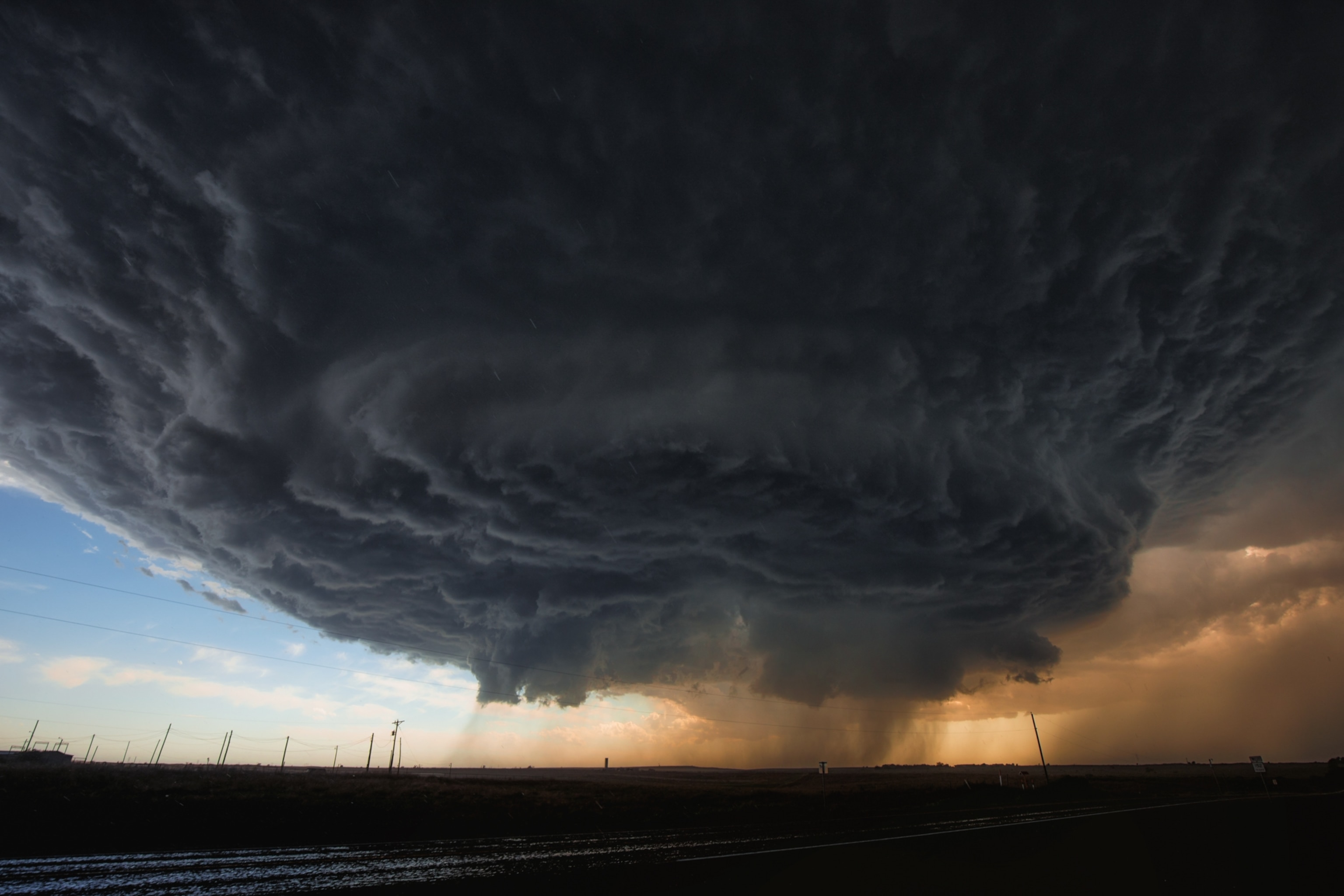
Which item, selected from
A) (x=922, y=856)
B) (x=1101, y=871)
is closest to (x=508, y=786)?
(x=922, y=856)

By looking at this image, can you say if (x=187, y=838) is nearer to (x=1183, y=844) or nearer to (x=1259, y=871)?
(x=1259, y=871)

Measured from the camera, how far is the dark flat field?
13570 mm

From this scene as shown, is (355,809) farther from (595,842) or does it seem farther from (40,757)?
(40,757)

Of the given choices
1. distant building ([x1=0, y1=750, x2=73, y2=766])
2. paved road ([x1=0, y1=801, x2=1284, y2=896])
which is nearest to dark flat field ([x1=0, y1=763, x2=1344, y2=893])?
paved road ([x1=0, y1=801, x2=1284, y2=896])

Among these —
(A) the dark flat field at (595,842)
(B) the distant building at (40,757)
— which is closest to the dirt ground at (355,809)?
(A) the dark flat field at (595,842)

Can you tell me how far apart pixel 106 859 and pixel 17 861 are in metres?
2.02

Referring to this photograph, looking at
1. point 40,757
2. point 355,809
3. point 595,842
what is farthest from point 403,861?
point 40,757

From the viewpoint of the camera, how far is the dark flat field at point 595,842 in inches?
534

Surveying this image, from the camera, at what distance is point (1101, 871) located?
13898 mm

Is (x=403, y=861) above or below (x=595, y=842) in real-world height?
above

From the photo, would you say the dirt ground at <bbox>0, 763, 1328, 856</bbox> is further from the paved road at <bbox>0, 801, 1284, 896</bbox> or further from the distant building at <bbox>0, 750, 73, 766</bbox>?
the distant building at <bbox>0, 750, 73, 766</bbox>

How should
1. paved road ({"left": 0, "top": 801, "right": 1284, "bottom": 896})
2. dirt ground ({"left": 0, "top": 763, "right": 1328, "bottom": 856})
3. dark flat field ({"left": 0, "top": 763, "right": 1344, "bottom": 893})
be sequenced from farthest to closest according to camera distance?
1. dirt ground ({"left": 0, "top": 763, "right": 1328, "bottom": 856})
2. paved road ({"left": 0, "top": 801, "right": 1284, "bottom": 896})
3. dark flat field ({"left": 0, "top": 763, "right": 1344, "bottom": 893})

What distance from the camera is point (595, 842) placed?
22.1 metres

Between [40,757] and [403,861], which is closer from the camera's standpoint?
[403,861]
